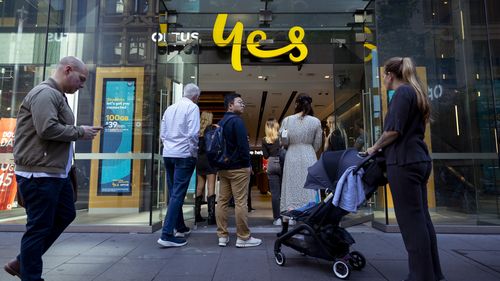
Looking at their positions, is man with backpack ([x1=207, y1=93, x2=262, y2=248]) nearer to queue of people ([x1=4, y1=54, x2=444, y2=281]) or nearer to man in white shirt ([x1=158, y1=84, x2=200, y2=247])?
man in white shirt ([x1=158, y1=84, x2=200, y2=247])

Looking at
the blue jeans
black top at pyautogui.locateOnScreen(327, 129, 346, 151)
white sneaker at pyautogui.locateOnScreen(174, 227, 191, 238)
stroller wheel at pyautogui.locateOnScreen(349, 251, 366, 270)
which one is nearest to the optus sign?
the blue jeans

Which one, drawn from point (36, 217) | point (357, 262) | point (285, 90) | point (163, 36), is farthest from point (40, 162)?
point (285, 90)

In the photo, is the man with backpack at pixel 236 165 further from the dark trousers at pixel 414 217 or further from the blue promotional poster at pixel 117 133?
the blue promotional poster at pixel 117 133

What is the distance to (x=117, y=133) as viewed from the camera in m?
6.11

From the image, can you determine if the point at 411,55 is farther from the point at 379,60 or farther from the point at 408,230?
the point at 408,230

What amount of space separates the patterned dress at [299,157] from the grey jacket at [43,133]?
252cm

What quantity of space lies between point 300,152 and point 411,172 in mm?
1869

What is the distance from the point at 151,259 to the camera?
3660 mm

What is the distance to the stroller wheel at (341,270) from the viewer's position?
9.72 ft

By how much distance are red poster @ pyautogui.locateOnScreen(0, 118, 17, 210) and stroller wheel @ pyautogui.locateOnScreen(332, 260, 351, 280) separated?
5593 mm

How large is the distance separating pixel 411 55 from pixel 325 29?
311 cm

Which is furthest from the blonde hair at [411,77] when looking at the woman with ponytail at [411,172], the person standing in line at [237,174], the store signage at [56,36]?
the store signage at [56,36]

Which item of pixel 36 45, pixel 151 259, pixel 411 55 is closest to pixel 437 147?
pixel 411 55

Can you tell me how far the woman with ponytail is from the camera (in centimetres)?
254
